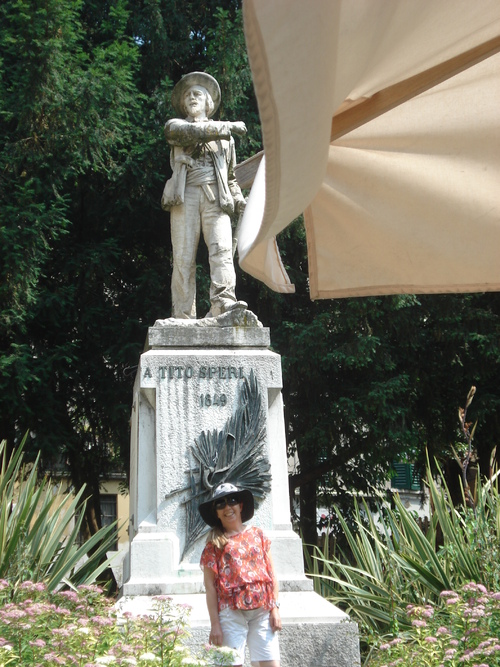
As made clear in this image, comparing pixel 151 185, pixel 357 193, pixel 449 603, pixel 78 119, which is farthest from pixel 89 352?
pixel 357 193

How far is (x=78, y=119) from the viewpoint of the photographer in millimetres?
10773

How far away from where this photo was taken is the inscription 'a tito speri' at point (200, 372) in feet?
19.4

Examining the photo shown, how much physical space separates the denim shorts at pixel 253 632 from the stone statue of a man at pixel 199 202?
330 cm

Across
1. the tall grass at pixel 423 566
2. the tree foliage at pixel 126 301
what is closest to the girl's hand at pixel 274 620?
the tall grass at pixel 423 566

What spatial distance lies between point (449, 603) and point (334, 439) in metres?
7.34

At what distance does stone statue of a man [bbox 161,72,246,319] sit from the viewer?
669 cm

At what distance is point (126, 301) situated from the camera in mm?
11953

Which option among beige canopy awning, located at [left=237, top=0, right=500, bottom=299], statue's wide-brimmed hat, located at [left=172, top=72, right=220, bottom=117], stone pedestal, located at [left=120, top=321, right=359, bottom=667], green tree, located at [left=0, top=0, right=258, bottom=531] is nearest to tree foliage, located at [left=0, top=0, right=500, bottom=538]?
green tree, located at [left=0, top=0, right=258, bottom=531]

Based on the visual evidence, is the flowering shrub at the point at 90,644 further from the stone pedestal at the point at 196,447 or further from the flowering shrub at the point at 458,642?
the stone pedestal at the point at 196,447

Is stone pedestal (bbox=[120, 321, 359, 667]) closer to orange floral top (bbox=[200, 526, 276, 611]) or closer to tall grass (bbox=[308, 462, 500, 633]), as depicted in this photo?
tall grass (bbox=[308, 462, 500, 633])

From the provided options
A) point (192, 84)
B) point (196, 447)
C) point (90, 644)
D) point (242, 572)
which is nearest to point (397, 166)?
point (90, 644)

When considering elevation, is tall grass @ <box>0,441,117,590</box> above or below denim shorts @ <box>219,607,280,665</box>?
above

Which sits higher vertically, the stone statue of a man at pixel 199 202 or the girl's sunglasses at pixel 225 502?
the stone statue of a man at pixel 199 202

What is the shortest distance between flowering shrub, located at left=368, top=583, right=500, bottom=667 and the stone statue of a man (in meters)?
3.37
